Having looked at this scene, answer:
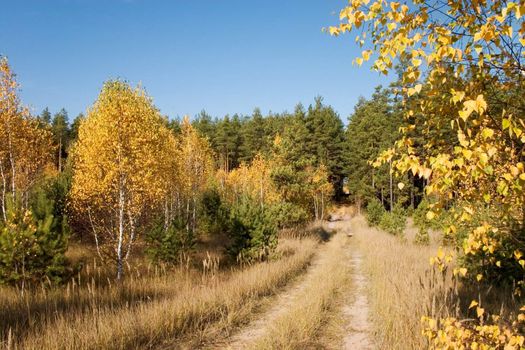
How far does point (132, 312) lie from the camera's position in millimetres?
7062

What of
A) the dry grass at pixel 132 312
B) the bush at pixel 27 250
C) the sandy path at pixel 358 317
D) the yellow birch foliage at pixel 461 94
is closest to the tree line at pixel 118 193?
the bush at pixel 27 250

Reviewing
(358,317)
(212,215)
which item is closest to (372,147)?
(212,215)

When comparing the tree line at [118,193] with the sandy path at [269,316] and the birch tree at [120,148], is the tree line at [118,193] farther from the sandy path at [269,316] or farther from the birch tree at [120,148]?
the sandy path at [269,316]

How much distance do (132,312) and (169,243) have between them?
6.24 m

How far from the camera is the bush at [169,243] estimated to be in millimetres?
13203

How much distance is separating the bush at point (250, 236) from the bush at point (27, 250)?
6255mm

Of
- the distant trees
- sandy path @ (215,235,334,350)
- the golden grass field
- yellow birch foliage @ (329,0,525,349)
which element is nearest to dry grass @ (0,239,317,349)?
A: the golden grass field

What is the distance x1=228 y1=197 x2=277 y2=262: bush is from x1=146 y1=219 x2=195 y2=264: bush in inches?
68.7

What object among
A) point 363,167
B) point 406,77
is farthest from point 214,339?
point 363,167

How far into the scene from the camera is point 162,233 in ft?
45.4

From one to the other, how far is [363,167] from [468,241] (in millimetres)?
47635

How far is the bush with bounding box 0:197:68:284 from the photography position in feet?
29.5

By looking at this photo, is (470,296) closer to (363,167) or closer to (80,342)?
(80,342)

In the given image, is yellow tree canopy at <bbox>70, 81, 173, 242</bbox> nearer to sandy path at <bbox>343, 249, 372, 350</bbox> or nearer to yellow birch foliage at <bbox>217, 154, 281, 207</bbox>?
sandy path at <bbox>343, 249, 372, 350</bbox>
